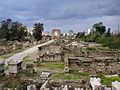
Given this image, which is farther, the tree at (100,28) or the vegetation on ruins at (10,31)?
the tree at (100,28)

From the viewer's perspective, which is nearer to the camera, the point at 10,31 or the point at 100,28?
the point at 10,31

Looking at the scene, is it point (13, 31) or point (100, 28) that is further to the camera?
point (100, 28)

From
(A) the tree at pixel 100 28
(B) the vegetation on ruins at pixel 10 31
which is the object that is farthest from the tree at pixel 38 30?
(A) the tree at pixel 100 28

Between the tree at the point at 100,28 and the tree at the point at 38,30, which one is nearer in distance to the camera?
the tree at the point at 38,30

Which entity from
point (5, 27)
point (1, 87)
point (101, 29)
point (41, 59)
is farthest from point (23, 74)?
point (101, 29)

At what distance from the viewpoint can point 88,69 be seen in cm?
2417

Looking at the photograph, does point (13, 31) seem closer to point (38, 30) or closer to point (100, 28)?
point (38, 30)

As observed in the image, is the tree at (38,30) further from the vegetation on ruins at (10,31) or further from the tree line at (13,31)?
the vegetation on ruins at (10,31)

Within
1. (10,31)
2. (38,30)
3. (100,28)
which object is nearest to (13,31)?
(10,31)

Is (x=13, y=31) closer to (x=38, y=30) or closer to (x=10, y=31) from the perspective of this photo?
(x=10, y=31)

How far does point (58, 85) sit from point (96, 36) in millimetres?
57036

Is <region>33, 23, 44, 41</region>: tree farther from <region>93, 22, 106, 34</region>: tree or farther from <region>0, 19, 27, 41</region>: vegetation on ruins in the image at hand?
<region>93, 22, 106, 34</region>: tree

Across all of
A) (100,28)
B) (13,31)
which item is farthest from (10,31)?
(100,28)

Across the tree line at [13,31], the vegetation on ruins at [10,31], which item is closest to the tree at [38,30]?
the tree line at [13,31]
